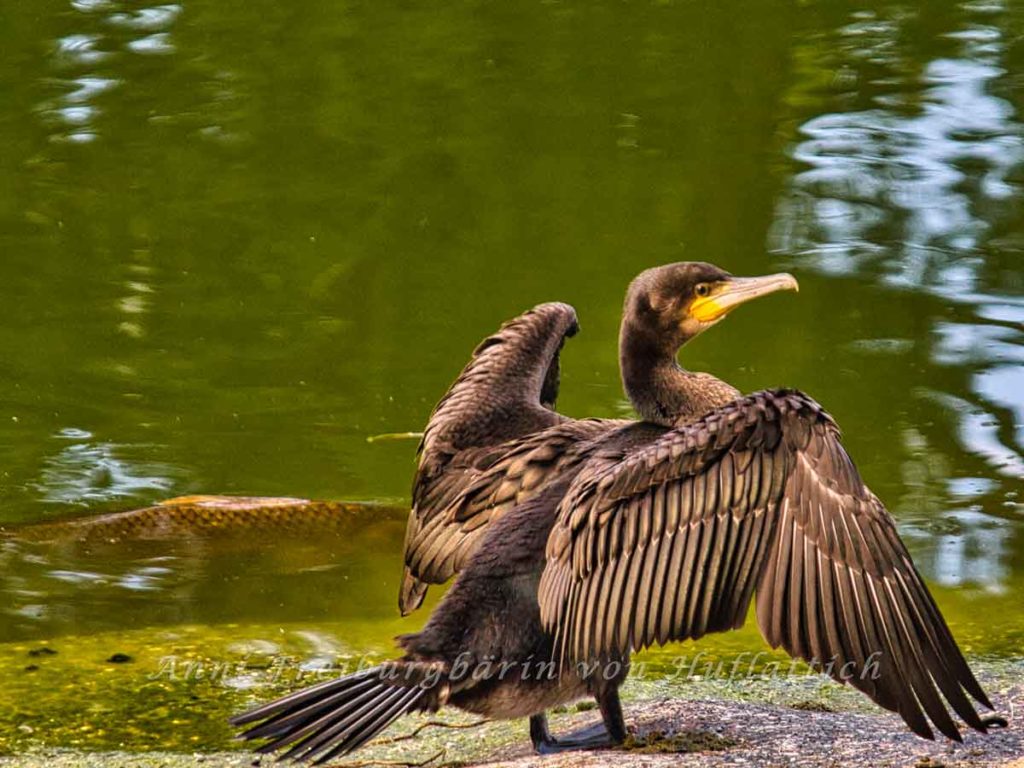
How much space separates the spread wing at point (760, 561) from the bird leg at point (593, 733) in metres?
0.18

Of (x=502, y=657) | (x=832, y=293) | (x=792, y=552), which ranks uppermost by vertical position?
(x=792, y=552)

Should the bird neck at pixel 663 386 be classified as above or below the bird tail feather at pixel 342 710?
above

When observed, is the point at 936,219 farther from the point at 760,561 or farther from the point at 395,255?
the point at 760,561

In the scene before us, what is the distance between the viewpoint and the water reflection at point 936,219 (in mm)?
7141

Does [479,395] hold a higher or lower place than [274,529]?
higher

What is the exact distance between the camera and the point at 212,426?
784 cm

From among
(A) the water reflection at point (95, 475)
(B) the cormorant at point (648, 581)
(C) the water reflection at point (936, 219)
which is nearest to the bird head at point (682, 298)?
(B) the cormorant at point (648, 581)

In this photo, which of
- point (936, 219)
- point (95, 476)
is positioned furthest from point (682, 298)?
point (936, 219)

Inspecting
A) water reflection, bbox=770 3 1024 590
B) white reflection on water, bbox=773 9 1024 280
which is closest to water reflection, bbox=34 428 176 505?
water reflection, bbox=770 3 1024 590

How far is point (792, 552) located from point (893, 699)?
389 mm

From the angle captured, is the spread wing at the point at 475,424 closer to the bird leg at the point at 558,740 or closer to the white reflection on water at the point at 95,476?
the bird leg at the point at 558,740

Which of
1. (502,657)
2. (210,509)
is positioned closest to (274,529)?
(210,509)

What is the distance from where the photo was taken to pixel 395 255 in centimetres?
954

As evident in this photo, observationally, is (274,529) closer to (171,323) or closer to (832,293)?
(171,323)
